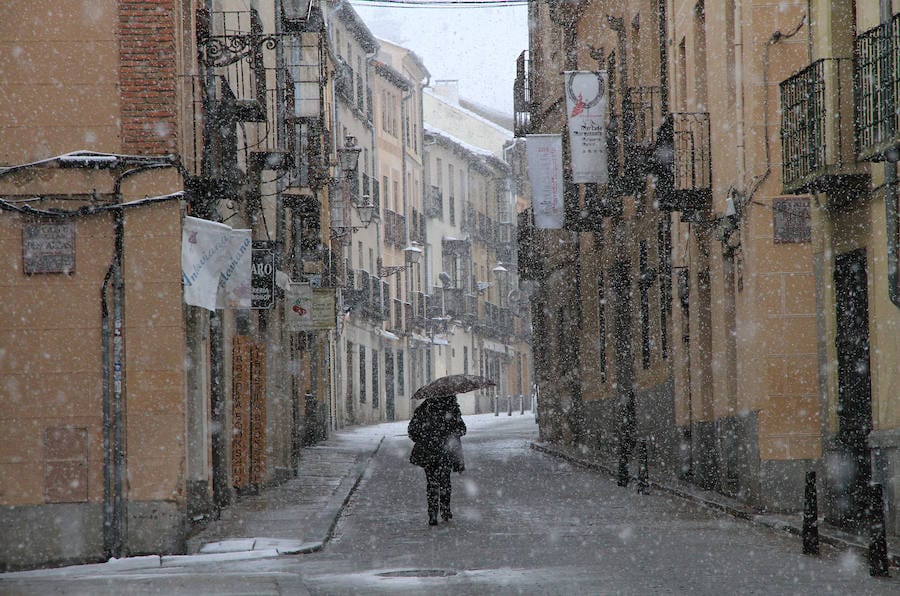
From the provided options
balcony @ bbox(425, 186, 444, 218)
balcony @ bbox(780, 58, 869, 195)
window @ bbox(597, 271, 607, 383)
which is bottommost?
window @ bbox(597, 271, 607, 383)

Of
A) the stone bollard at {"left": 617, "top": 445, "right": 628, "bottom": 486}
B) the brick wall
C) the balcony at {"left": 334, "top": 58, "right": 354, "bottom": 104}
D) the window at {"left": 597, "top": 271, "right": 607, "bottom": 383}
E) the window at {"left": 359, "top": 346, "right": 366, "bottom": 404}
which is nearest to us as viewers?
the brick wall

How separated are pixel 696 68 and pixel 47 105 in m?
10.5

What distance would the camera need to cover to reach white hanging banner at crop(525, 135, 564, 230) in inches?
1127

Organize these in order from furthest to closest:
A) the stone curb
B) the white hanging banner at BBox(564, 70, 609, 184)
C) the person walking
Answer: the white hanging banner at BBox(564, 70, 609, 184) < the person walking < the stone curb

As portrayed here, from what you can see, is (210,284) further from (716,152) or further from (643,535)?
(716,152)

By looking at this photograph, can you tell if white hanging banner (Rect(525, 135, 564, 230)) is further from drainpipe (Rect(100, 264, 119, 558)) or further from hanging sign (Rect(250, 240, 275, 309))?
drainpipe (Rect(100, 264, 119, 558))

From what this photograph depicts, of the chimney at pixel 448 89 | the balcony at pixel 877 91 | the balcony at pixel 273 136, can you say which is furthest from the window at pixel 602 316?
the chimney at pixel 448 89

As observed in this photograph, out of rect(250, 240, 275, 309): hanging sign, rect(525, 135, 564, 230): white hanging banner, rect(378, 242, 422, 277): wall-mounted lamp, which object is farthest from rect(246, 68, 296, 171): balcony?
rect(378, 242, 422, 277): wall-mounted lamp

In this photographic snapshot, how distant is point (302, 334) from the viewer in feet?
104

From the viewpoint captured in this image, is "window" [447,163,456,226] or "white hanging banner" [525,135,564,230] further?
"window" [447,163,456,226]

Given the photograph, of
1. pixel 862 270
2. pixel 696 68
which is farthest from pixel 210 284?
pixel 696 68

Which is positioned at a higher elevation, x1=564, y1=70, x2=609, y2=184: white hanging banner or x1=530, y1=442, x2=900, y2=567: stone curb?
x1=564, y1=70, x2=609, y2=184: white hanging banner

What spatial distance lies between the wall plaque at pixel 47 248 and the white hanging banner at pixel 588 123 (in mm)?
12708

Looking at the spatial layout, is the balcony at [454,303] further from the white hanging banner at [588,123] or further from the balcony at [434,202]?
the white hanging banner at [588,123]
